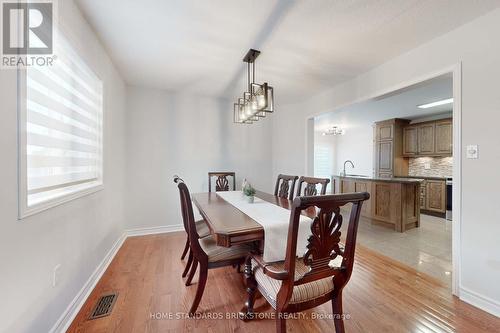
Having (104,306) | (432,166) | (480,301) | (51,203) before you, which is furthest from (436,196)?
(51,203)

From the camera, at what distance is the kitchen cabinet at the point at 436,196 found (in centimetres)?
479

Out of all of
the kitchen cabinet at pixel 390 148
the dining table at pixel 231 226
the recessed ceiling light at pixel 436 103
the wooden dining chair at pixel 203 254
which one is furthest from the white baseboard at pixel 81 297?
the kitchen cabinet at pixel 390 148

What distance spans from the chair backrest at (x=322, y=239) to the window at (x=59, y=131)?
145cm

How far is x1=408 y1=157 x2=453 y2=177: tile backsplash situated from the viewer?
5105mm

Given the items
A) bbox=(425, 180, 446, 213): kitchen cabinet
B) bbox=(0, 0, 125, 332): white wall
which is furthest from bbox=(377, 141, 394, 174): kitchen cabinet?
bbox=(0, 0, 125, 332): white wall

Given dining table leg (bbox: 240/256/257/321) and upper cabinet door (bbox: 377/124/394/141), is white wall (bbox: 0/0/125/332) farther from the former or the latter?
upper cabinet door (bbox: 377/124/394/141)

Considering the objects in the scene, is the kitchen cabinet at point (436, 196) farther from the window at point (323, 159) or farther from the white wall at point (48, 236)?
the white wall at point (48, 236)

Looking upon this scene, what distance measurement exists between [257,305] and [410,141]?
5.96 metres

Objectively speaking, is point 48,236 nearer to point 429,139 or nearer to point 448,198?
point 448,198

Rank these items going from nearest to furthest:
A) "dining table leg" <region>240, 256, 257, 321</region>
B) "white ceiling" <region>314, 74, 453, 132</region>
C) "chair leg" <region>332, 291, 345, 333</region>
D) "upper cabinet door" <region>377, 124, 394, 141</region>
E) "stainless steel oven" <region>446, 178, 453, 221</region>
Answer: "chair leg" <region>332, 291, 345, 333</region>, "dining table leg" <region>240, 256, 257, 321</region>, "white ceiling" <region>314, 74, 453, 132</region>, "stainless steel oven" <region>446, 178, 453, 221</region>, "upper cabinet door" <region>377, 124, 394, 141</region>

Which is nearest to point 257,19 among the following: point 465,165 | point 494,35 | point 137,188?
point 494,35

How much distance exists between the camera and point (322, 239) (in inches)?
47.0

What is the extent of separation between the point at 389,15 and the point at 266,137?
2871 mm

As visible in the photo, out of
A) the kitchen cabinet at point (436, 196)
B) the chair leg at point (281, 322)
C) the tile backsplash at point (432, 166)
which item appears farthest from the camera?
the tile backsplash at point (432, 166)
